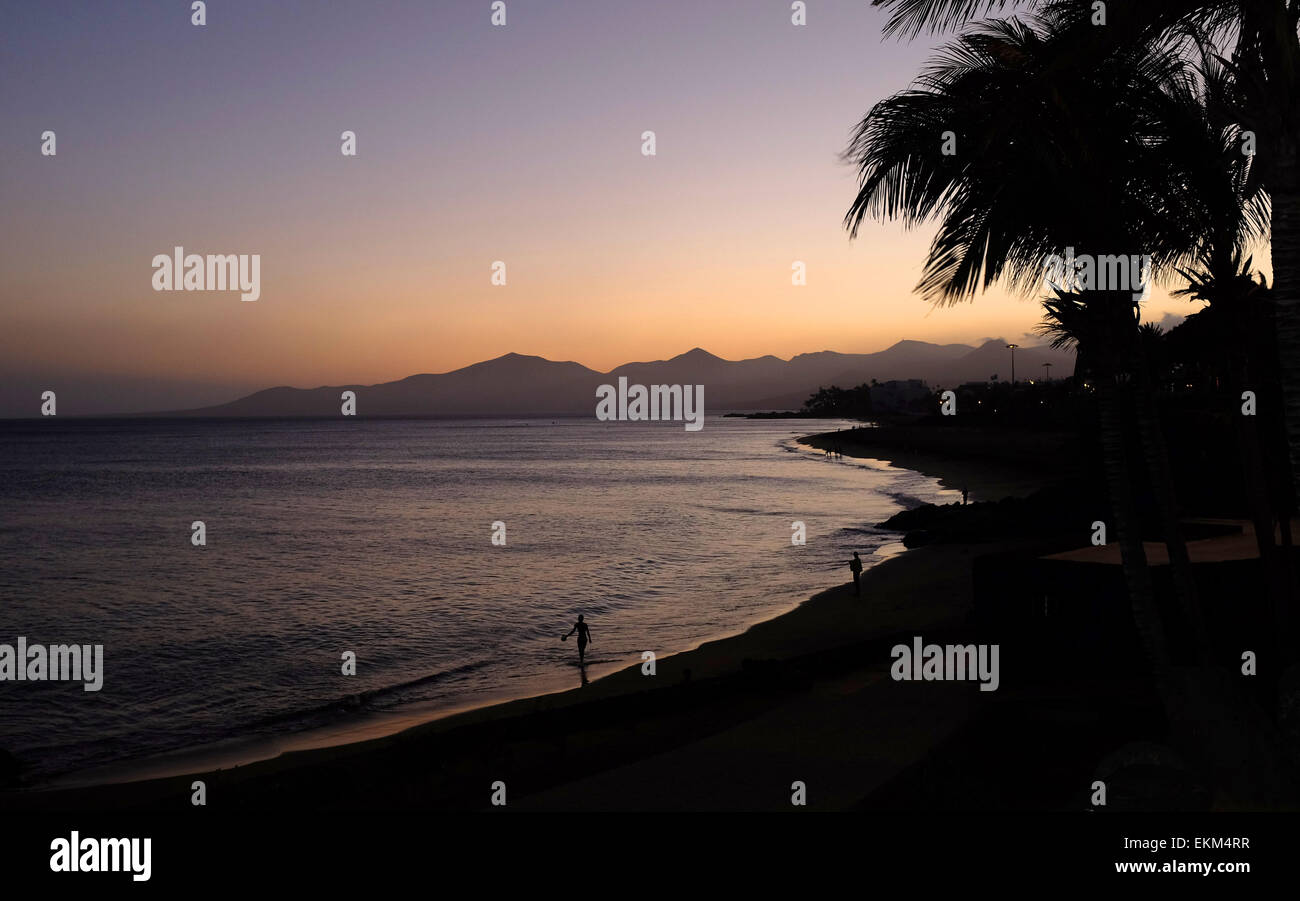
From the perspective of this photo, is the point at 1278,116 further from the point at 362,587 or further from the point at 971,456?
the point at 971,456

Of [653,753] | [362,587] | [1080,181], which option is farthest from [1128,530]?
[362,587]

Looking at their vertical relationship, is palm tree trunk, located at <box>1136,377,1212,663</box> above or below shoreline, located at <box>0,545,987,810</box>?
above

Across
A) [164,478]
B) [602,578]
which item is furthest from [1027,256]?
[164,478]

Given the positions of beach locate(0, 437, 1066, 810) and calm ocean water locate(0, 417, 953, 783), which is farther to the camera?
calm ocean water locate(0, 417, 953, 783)

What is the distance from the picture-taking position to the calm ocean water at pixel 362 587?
68.4ft

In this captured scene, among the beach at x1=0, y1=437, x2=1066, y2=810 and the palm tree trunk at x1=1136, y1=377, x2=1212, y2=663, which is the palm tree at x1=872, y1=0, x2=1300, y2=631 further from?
the beach at x1=0, y1=437, x2=1066, y2=810

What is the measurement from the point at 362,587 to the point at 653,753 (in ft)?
86.8

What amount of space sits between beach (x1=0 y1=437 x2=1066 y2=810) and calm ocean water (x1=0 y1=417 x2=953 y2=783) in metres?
4.24

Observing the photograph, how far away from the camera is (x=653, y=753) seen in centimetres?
1317

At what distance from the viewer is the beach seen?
1100cm

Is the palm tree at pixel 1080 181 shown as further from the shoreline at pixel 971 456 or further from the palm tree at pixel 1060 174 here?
the shoreline at pixel 971 456

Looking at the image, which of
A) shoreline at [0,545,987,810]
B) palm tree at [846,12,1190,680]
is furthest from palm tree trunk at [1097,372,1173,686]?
shoreline at [0,545,987,810]

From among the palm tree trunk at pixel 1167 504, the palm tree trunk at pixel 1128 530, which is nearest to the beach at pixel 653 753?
the palm tree trunk at pixel 1128 530

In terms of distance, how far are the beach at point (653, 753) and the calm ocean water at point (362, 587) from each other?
4239mm
